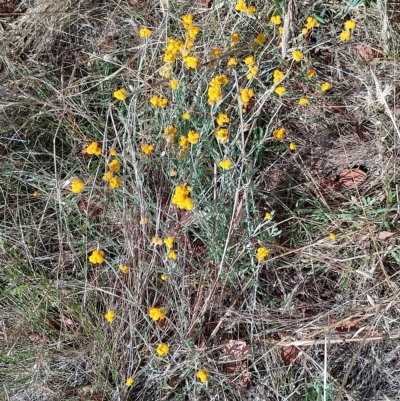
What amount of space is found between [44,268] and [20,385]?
0.39m

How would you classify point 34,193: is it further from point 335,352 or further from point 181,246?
point 335,352

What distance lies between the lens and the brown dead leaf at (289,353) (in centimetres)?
174

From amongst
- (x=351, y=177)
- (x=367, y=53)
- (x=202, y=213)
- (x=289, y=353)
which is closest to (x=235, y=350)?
(x=289, y=353)

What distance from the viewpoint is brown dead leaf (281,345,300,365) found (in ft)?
5.69

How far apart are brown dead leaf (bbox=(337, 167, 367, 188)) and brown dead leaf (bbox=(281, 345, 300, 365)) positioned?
0.61 m

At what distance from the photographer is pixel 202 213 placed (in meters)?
1.61

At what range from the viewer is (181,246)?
68.9 inches

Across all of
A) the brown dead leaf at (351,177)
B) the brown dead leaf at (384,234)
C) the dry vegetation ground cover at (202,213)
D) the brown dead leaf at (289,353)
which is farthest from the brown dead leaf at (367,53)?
the brown dead leaf at (289,353)

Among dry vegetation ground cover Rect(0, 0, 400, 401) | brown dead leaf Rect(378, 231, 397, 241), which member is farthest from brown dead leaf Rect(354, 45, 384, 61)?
brown dead leaf Rect(378, 231, 397, 241)

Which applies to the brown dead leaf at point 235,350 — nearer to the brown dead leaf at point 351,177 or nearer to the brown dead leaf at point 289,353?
the brown dead leaf at point 289,353

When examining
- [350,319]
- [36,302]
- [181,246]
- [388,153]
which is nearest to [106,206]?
[181,246]

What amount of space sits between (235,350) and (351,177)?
0.74 meters

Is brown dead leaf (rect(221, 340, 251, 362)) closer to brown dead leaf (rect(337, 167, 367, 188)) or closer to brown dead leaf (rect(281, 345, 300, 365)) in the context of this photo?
brown dead leaf (rect(281, 345, 300, 365))

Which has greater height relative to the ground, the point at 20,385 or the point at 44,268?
the point at 44,268
